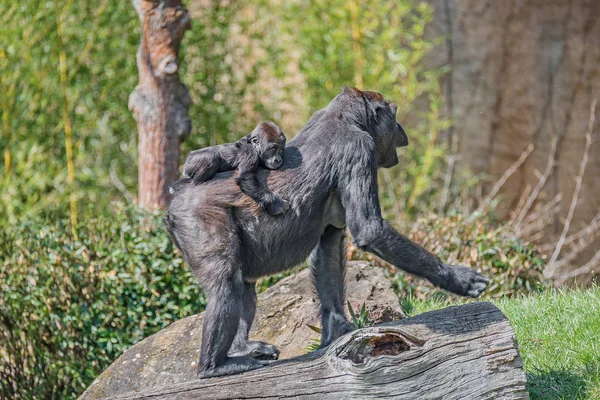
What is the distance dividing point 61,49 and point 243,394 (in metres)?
6.03

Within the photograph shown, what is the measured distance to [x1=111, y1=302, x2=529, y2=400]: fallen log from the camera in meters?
4.22

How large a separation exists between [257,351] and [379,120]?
5.13 feet

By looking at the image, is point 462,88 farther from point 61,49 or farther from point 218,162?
point 218,162

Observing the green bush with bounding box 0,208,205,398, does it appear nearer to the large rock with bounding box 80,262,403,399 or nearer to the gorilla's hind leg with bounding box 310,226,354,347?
the large rock with bounding box 80,262,403,399

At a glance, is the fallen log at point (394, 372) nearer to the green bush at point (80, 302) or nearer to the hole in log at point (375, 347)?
the hole in log at point (375, 347)

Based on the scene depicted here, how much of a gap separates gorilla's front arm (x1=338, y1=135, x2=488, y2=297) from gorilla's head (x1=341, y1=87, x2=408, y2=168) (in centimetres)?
46

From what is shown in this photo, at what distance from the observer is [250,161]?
15.3 ft

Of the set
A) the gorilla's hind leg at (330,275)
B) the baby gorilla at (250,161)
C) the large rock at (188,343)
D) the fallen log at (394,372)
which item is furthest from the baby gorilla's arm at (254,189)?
the large rock at (188,343)

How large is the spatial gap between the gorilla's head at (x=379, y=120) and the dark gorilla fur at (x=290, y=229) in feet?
0.05

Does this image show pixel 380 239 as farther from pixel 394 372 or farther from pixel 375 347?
pixel 394 372

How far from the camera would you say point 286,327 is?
5.66 m

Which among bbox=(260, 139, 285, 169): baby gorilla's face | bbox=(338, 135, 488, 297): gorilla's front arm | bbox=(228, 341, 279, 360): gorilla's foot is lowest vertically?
bbox=(228, 341, 279, 360): gorilla's foot

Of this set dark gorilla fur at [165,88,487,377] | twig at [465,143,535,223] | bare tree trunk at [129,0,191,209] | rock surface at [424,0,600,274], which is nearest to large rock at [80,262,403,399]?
dark gorilla fur at [165,88,487,377]

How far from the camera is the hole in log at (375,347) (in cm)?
423
